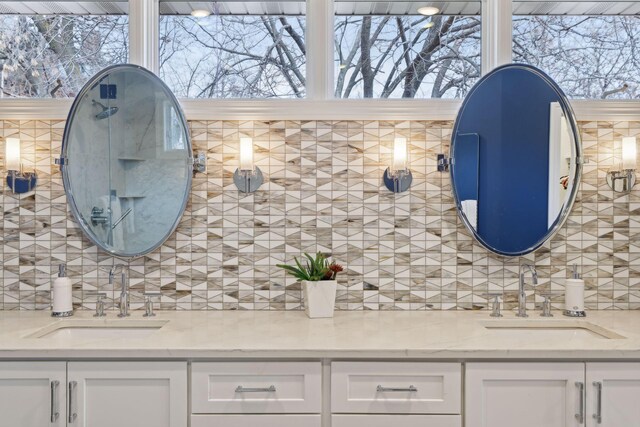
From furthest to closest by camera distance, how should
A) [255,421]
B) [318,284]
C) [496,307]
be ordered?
[496,307]
[318,284]
[255,421]

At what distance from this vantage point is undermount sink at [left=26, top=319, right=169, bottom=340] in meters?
2.20

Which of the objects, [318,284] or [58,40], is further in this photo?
[58,40]

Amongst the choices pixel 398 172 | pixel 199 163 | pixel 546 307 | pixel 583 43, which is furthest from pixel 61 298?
pixel 583 43

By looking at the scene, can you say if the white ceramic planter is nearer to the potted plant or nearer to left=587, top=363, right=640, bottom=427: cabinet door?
the potted plant

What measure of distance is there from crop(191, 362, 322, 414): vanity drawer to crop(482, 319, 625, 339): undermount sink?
0.86m

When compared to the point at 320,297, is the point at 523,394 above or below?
below

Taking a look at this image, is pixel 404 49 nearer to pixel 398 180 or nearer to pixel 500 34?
pixel 500 34

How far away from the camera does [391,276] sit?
2379 mm

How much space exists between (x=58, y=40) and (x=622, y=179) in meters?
2.70

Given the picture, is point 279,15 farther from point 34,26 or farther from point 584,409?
point 584,409

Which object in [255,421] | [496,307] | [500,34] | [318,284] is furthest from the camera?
[500,34]

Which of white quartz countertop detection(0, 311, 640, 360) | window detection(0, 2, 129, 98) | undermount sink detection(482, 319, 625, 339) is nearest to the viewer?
white quartz countertop detection(0, 311, 640, 360)

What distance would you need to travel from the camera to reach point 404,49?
2457mm

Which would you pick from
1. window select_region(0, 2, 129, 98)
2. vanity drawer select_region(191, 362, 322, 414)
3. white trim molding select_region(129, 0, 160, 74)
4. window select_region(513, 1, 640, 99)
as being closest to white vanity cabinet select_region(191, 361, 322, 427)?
vanity drawer select_region(191, 362, 322, 414)
